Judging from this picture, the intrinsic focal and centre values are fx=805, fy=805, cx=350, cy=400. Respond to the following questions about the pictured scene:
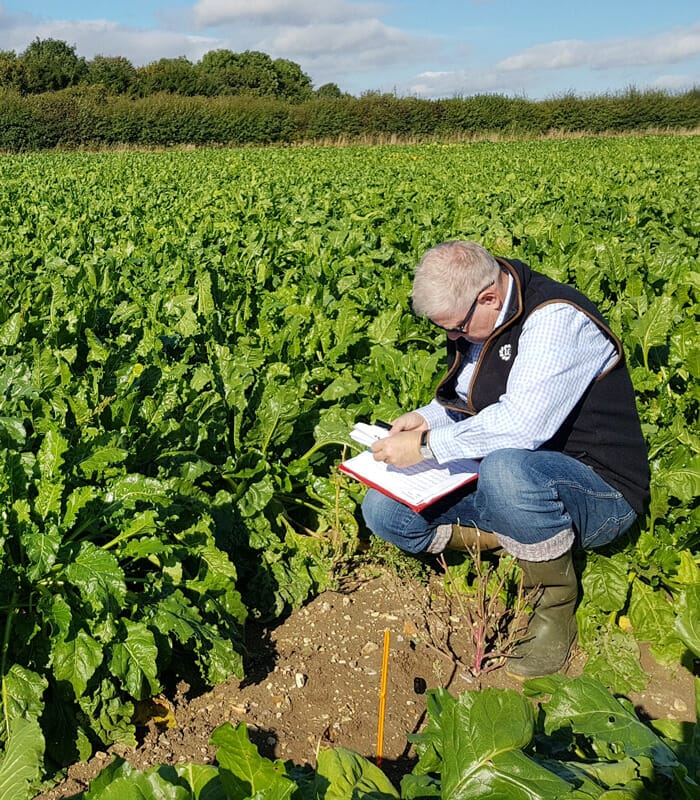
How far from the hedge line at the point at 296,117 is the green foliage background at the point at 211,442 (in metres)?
37.0

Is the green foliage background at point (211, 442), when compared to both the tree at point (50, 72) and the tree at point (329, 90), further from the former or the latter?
the tree at point (329, 90)

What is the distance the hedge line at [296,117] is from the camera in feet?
135

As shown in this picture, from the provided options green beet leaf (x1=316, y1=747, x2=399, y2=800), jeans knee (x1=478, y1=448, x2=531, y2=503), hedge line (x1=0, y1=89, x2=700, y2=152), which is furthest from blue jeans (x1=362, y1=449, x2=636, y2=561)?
hedge line (x1=0, y1=89, x2=700, y2=152)

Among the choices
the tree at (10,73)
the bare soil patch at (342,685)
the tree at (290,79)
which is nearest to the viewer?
the bare soil patch at (342,685)

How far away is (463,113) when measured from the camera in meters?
49.9

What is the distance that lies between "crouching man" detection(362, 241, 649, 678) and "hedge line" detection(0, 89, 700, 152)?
42206mm

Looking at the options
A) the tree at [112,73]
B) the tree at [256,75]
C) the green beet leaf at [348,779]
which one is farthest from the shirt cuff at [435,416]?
the tree at [256,75]

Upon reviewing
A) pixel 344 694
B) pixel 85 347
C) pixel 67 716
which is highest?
pixel 85 347

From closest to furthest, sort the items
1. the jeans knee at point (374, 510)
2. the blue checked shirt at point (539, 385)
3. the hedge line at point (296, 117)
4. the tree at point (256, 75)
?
the blue checked shirt at point (539, 385) < the jeans knee at point (374, 510) < the hedge line at point (296, 117) < the tree at point (256, 75)

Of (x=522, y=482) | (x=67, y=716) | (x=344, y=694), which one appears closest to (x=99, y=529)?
(x=67, y=716)

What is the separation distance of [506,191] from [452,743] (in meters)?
12.6

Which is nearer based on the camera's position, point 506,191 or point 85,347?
point 85,347

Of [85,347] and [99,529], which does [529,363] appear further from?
[85,347]

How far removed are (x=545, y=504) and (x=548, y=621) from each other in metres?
0.59
